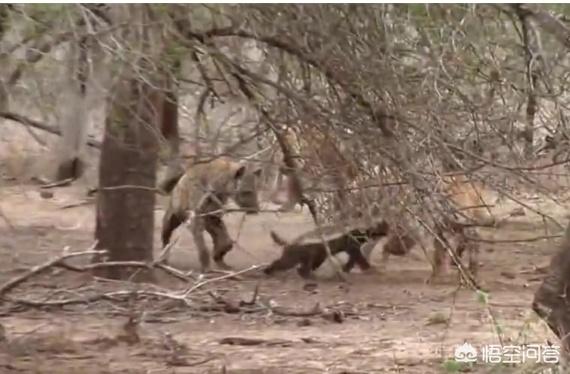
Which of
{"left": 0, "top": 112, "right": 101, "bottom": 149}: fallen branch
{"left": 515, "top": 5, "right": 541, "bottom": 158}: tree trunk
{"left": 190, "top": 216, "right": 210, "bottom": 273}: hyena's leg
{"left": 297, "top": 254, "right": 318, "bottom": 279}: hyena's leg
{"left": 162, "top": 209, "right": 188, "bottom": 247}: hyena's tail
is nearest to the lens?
{"left": 515, "top": 5, "right": 541, "bottom": 158}: tree trunk

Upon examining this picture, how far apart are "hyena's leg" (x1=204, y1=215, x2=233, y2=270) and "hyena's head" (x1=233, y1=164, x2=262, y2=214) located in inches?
9.9

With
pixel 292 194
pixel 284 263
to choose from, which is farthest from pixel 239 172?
pixel 292 194

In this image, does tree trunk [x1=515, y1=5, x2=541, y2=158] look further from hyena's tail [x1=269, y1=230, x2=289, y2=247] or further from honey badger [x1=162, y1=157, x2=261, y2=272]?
hyena's tail [x1=269, y1=230, x2=289, y2=247]

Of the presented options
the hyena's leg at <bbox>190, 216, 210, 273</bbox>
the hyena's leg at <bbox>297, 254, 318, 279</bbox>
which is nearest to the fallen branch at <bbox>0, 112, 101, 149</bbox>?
the hyena's leg at <bbox>190, 216, 210, 273</bbox>

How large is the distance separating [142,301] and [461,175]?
217 centimetres

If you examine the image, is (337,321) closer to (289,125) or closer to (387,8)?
(289,125)

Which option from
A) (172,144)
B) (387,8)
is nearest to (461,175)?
(387,8)

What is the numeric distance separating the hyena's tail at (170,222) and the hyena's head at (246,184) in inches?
18.8

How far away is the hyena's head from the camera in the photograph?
35.0 ft

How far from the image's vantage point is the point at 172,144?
26.3 ft

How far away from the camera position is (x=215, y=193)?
10.6 m

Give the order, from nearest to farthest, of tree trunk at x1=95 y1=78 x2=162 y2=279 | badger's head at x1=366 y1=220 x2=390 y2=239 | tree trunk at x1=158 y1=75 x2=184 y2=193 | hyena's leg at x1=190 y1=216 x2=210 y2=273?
tree trunk at x1=158 y1=75 x2=184 y2=193 → badger's head at x1=366 y1=220 x2=390 y2=239 → tree trunk at x1=95 y1=78 x2=162 y2=279 → hyena's leg at x1=190 y1=216 x2=210 y2=273

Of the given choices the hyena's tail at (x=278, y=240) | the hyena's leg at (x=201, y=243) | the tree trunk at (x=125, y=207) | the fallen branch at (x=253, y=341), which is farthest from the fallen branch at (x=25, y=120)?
the hyena's tail at (x=278, y=240)

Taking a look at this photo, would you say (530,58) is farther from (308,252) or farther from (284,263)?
(284,263)
